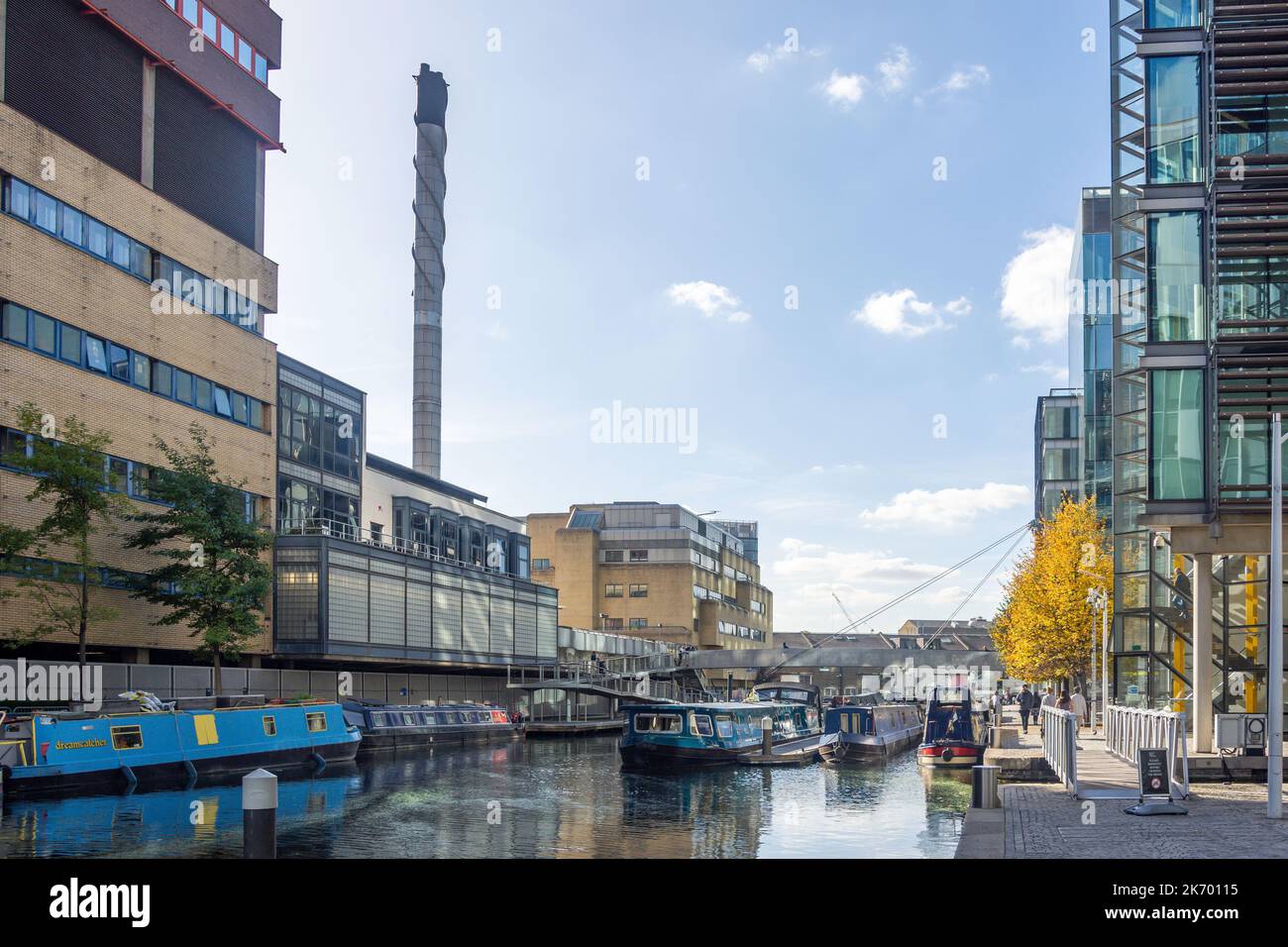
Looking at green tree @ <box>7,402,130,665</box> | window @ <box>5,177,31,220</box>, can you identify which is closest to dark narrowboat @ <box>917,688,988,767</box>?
green tree @ <box>7,402,130,665</box>

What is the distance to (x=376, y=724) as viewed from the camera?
2165 inches

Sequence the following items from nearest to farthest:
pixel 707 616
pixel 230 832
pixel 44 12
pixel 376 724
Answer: pixel 230 832 → pixel 44 12 → pixel 376 724 → pixel 707 616

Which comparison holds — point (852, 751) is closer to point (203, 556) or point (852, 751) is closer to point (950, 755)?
point (950, 755)

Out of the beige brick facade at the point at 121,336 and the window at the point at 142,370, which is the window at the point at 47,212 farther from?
the window at the point at 142,370

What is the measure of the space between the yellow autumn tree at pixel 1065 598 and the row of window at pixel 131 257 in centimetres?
3675

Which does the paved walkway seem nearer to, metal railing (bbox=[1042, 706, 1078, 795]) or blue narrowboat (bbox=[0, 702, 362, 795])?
metal railing (bbox=[1042, 706, 1078, 795])

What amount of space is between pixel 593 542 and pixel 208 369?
256 ft

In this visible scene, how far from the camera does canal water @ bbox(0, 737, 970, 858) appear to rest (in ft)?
82.7

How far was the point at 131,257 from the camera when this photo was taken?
4966cm

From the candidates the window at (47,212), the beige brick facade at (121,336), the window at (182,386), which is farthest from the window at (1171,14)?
the window at (182,386)

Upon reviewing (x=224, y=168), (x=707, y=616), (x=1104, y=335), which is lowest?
(x=707, y=616)

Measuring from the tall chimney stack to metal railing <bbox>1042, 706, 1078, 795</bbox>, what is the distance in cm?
5913
